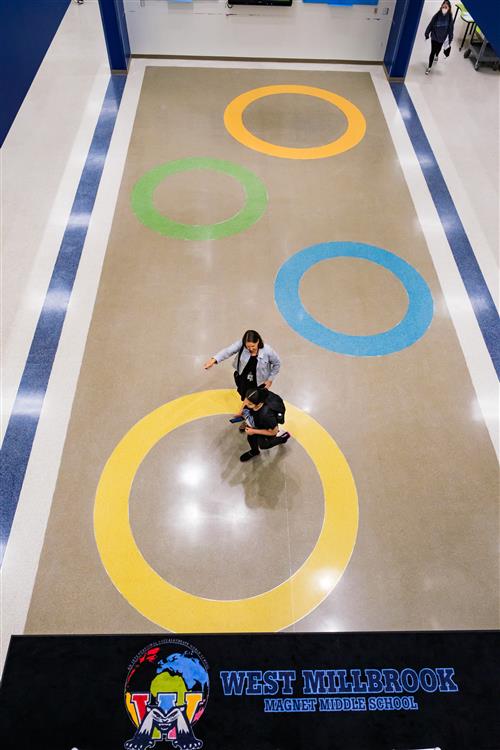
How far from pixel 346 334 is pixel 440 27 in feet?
26.2

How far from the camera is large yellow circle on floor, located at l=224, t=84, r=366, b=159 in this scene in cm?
967

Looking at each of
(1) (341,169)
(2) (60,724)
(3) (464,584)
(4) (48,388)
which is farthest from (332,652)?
(1) (341,169)

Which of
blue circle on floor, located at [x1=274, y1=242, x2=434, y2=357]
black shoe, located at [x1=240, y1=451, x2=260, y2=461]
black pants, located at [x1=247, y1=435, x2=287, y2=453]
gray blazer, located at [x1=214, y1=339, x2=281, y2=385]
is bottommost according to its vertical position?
black shoe, located at [x1=240, y1=451, x2=260, y2=461]

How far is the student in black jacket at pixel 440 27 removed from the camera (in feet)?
35.4

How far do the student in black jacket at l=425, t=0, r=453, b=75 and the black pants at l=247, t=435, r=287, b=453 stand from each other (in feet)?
32.4

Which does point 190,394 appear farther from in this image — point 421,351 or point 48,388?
point 421,351

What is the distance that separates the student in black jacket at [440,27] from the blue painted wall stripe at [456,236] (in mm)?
1311

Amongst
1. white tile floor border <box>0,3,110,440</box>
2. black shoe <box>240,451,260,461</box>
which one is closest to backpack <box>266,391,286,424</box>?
black shoe <box>240,451,260,461</box>

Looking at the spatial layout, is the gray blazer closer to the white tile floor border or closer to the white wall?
the white tile floor border

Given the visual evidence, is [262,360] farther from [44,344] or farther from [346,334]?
[44,344]

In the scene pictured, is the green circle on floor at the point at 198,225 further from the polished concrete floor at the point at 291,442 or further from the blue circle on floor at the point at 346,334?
the blue circle on floor at the point at 346,334

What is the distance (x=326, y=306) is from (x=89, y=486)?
3.84 m

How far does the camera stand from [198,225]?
27.4 ft

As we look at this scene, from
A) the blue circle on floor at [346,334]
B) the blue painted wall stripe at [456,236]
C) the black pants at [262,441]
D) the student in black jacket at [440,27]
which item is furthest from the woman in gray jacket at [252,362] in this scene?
the student in black jacket at [440,27]
